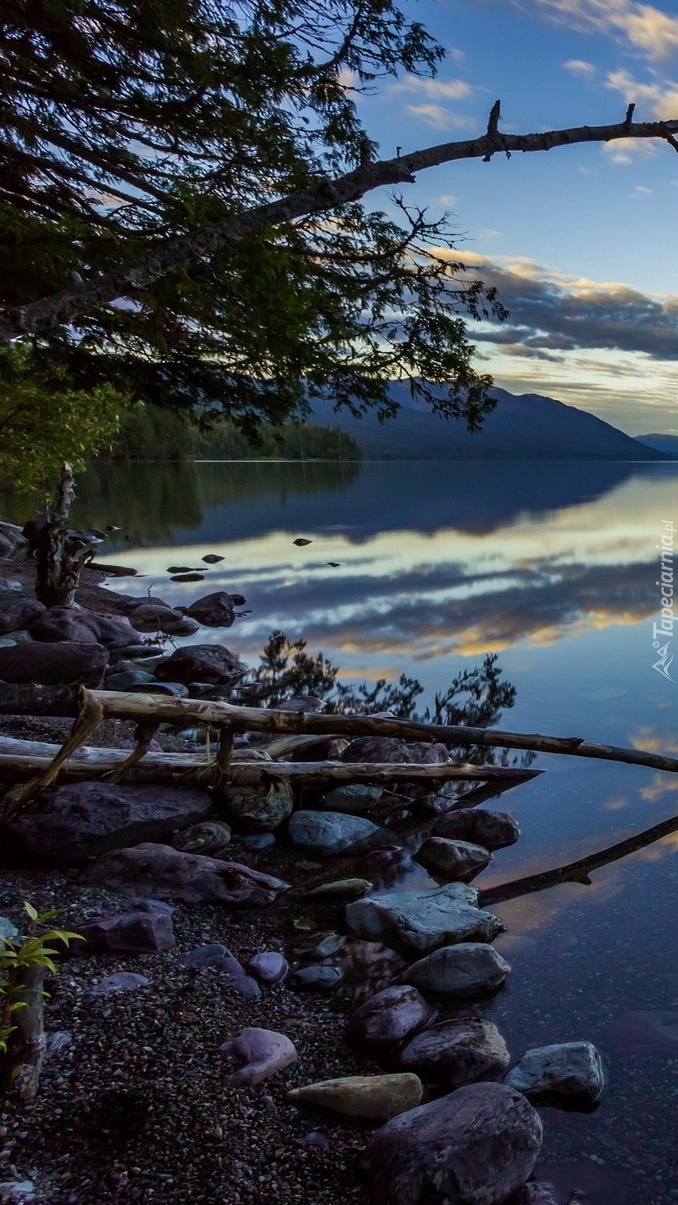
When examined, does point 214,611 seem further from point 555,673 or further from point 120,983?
point 120,983

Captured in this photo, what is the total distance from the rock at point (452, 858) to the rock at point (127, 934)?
2.55 m

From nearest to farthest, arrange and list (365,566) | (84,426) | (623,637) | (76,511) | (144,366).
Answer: (144,366) < (84,426) < (623,637) < (365,566) < (76,511)

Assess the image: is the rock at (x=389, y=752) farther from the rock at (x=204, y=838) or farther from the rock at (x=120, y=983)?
the rock at (x=120, y=983)

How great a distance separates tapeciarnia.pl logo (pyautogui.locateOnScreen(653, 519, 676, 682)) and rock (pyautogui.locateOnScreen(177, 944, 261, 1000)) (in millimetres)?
10475

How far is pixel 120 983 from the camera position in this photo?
450cm

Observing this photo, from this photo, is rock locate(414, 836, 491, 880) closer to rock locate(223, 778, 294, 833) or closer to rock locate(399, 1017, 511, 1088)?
rock locate(223, 778, 294, 833)

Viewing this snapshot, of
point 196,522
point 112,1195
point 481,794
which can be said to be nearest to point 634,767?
point 481,794

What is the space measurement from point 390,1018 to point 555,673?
1025 cm

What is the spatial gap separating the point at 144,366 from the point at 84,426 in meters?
2.81

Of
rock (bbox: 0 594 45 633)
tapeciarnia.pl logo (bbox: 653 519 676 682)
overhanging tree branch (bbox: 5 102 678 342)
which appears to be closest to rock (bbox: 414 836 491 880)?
overhanging tree branch (bbox: 5 102 678 342)

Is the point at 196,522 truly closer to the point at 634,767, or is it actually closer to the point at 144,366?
the point at 144,366

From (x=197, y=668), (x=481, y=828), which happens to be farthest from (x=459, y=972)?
(x=197, y=668)

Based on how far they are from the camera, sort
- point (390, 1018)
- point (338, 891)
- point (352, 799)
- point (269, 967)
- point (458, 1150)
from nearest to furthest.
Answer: point (458, 1150), point (390, 1018), point (269, 967), point (338, 891), point (352, 799)

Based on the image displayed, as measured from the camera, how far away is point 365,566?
28.1 meters
